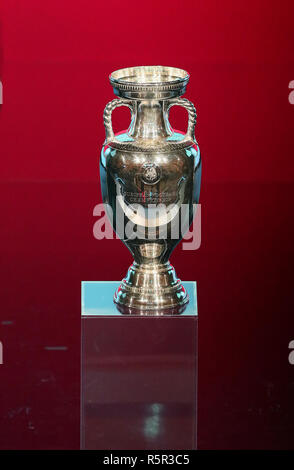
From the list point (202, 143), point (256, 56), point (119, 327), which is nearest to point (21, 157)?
point (202, 143)

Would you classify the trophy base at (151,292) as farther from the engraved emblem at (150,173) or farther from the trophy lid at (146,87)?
the trophy lid at (146,87)

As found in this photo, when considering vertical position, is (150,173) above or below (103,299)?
above

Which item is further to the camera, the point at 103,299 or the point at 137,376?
the point at 103,299

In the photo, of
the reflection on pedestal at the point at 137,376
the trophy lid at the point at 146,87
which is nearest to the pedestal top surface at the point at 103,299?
the reflection on pedestal at the point at 137,376

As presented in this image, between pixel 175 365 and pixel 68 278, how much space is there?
0.97 metres

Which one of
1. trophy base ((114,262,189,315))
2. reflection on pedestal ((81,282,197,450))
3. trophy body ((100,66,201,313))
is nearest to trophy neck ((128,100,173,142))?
trophy body ((100,66,201,313))

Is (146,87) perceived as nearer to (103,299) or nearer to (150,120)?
(150,120)

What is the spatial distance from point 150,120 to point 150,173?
152 millimetres

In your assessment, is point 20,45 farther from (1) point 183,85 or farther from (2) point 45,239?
(1) point 183,85

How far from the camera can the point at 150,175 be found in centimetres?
295

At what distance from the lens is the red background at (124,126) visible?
3.78 m

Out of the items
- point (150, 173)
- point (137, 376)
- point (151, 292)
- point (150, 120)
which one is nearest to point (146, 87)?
point (150, 120)

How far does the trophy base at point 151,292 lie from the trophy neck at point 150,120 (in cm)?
37

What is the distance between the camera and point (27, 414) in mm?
3449
